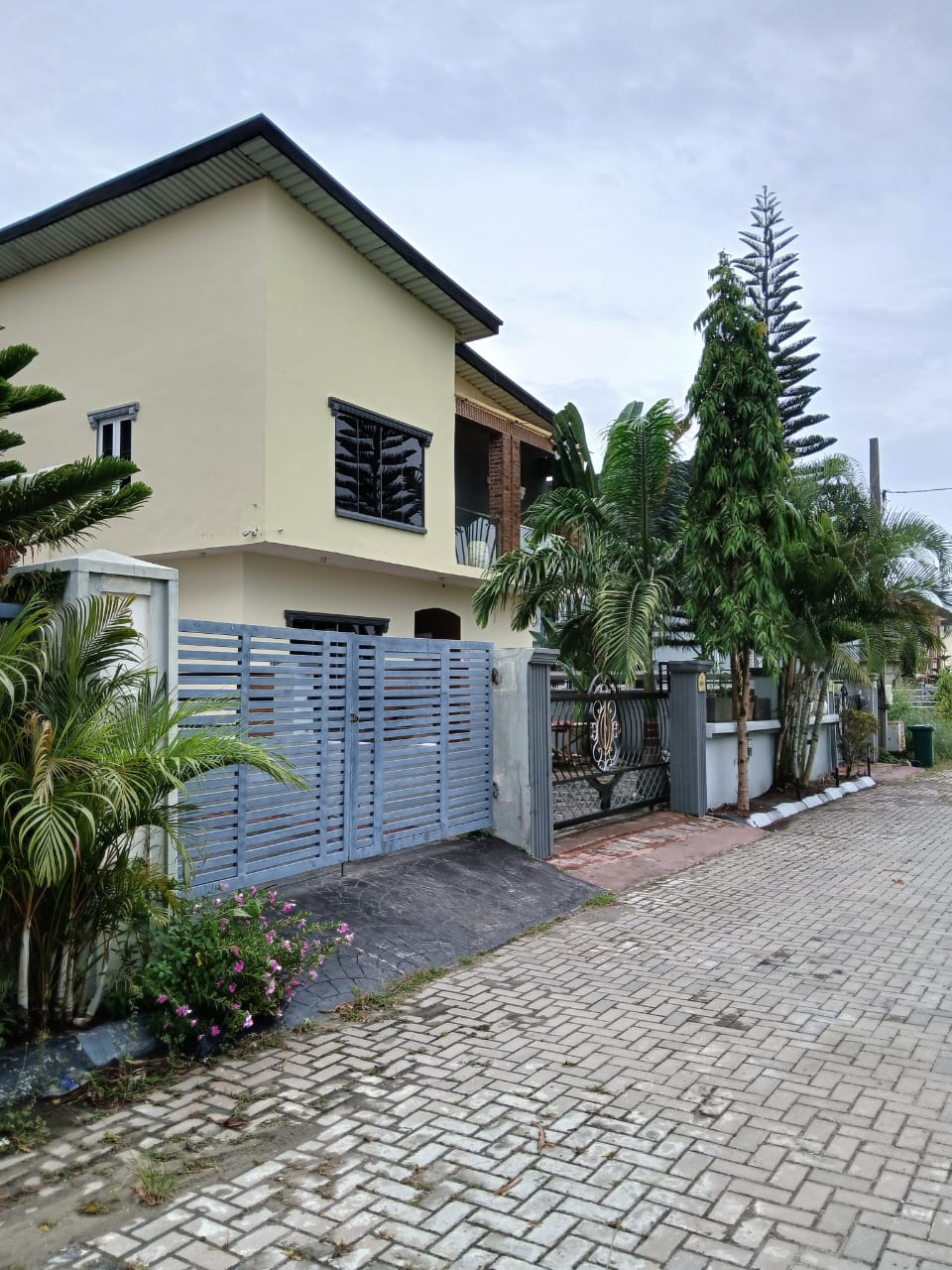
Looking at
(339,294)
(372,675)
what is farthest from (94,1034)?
(339,294)

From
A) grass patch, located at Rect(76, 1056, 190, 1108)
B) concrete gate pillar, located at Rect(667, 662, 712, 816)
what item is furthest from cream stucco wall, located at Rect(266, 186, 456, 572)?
grass patch, located at Rect(76, 1056, 190, 1108)

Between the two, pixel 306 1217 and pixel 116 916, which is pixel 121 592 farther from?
pixel 306 1217

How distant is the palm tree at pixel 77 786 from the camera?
3885 millimetres

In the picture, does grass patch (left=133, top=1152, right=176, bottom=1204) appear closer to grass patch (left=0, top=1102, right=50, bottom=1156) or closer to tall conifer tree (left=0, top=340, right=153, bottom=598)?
grass patch (left=0, top=1102, right=50, bottom=1156)

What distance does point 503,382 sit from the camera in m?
18.3

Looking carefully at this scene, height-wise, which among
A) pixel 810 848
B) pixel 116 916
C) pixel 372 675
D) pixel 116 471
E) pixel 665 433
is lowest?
pixel 810 848

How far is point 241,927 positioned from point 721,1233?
106 inches

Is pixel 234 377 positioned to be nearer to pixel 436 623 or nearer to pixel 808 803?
pixel 436 623

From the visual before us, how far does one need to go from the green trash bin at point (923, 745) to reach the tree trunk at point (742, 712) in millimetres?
9576

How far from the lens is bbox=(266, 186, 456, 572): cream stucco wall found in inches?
503

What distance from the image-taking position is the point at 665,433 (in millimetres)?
12891

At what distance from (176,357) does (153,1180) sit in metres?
12.0

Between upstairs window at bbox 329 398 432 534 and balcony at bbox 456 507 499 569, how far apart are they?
1.78 metres

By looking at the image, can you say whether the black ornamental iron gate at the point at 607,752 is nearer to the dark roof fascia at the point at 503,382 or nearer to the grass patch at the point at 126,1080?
the grass patch at the point at 126,1080
